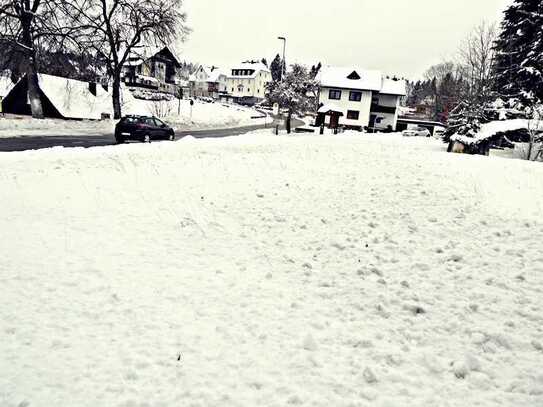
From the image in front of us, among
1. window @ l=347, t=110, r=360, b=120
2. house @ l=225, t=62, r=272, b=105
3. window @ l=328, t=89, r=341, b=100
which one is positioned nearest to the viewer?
window @ l=328, t=89, r=341, b=100

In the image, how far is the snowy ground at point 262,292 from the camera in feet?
11.4

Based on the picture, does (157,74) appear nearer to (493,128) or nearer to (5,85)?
(5,85)

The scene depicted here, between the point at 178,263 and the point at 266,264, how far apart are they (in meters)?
1.45

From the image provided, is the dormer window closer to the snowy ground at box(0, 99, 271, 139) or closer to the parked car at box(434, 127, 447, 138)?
the snowy ground at box(0, 99, 271, 139)

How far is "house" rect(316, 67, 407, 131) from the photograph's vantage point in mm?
51625

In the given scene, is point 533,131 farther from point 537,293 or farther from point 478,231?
point 537,293

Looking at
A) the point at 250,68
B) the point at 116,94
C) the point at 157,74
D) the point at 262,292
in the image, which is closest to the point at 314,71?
the point at 250,68

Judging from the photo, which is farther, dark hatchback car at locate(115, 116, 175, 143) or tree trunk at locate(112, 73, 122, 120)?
tree trunk at locate(112, 73, 122, 120)

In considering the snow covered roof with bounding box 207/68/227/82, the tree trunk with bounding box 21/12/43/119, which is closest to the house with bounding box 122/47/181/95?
the tree trunk with bounding box 21/12/43/119

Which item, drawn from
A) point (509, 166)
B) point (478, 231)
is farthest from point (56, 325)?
point (509, 166)

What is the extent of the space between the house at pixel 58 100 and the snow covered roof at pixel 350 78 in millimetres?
30526

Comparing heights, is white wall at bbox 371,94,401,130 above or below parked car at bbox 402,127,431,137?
above

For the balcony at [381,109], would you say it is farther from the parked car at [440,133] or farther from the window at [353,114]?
the parked car at [440,133]

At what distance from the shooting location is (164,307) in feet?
15.4
